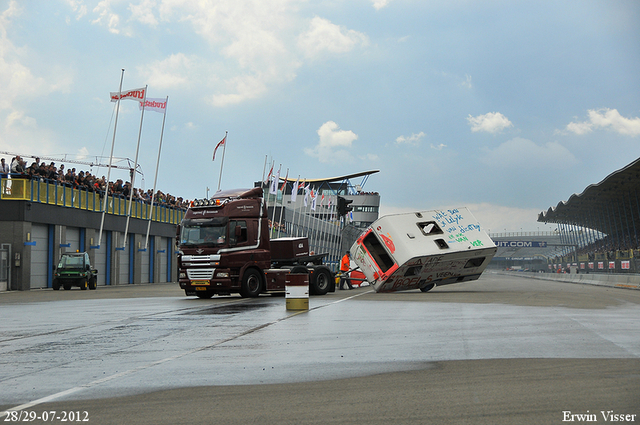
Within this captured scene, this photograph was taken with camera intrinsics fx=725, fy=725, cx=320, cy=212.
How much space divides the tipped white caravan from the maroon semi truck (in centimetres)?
473

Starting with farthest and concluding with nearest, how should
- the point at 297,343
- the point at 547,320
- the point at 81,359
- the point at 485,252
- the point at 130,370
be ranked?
the point at 485,252
the point at 547,320
the point at 297,343
the point at 81,359
the point at 130,370

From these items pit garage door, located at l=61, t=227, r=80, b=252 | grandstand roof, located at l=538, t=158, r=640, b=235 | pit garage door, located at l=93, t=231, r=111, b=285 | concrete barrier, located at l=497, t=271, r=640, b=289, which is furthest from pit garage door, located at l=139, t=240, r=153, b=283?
grandstand roof, located at l=538, t=158, r=640, b=235

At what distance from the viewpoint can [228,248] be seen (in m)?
25.7

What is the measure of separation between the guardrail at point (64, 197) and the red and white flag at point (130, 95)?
632 centimetres

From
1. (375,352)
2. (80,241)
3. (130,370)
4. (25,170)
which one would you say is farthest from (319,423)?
(80,241)

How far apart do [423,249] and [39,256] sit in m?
23.9

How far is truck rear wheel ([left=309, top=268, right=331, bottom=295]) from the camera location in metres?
29.3

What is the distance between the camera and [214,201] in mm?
26750

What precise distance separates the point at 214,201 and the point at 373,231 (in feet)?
23.8

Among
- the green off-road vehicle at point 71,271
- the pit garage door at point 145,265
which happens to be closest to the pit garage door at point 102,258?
the pit garage door at point 145,265

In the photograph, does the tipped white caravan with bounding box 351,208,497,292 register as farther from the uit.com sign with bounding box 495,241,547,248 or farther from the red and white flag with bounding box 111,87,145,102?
the uit.com sign with bounding box 495,241,547,248

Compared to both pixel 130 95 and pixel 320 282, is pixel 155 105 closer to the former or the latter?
pixel 130 95

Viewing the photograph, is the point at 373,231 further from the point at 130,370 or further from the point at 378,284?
the point at 130,370
